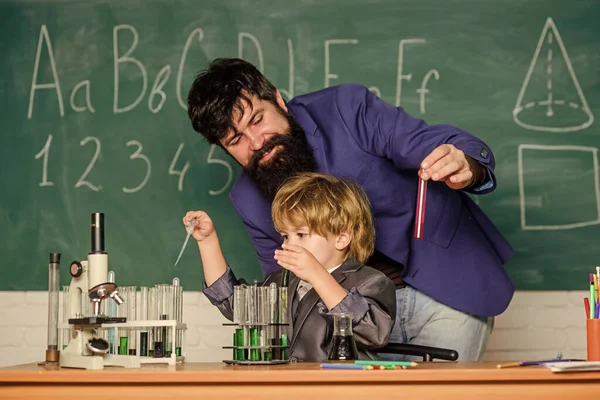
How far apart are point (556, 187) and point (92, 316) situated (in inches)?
83.3

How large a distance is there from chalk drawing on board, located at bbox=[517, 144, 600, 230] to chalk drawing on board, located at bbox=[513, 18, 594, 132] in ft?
0.32

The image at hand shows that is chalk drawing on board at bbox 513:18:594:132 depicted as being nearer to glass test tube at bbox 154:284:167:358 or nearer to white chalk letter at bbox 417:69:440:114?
white chalk letter at bbox 417:69:440:114

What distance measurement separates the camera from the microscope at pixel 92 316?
63.9 inches

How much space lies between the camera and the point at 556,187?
3.23m

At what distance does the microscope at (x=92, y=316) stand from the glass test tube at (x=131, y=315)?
0.05 metres

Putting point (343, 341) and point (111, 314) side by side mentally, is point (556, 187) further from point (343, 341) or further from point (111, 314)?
point (111, 314)

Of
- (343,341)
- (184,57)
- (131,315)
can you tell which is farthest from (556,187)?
(131,315)

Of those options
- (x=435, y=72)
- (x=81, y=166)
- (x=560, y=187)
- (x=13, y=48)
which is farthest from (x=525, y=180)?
(x=13, y=48)

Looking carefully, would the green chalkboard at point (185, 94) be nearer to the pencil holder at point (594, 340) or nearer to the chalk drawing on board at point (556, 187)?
the chalk drawing on board at point (556, 187)

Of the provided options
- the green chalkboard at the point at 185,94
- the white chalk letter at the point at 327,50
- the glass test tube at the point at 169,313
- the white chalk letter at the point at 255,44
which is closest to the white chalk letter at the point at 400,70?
the green chalkboard at the point at 185,94

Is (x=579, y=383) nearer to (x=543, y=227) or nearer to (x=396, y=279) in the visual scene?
(x=396, y=279)

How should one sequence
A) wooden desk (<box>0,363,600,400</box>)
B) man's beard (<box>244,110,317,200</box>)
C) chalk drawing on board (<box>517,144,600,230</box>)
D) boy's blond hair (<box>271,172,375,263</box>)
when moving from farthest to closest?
chalk drawing on board (<box>517,144,600,230</box>) < man's beard (<box>244,110,317,200</box>) < boy's blond hair (<box>271,172,375,263</box>) < wooden desk (<box>0,363,600,400</box>)

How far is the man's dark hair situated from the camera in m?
2.41

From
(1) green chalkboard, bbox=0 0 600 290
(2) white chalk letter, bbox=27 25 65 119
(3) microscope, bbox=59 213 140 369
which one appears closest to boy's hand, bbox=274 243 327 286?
(3) microscope, bbox=59 213 140 369
